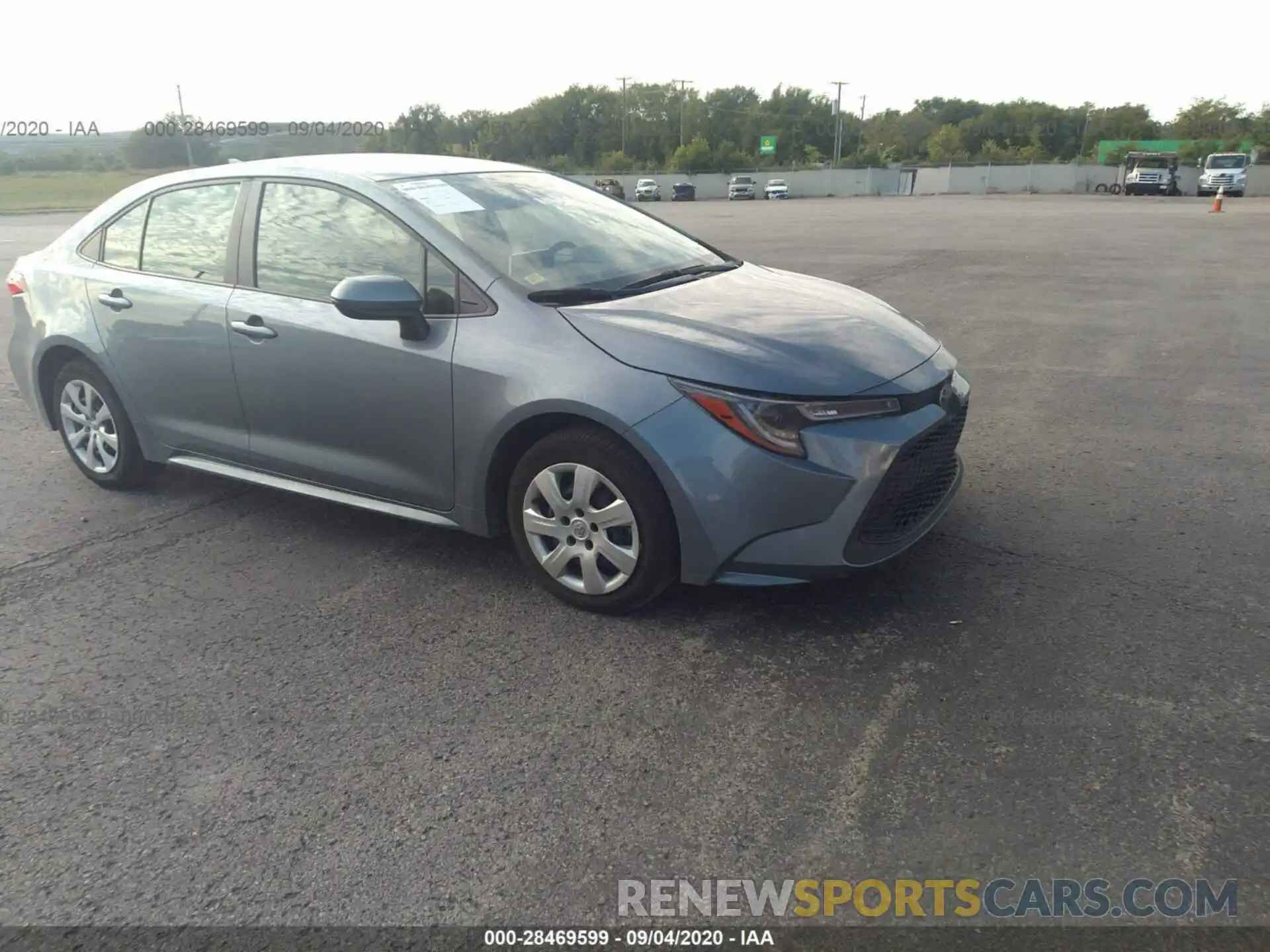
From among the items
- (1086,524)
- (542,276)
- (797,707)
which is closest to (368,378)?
(542,276)

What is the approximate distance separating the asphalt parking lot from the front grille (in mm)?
346

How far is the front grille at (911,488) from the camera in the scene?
11.0ft

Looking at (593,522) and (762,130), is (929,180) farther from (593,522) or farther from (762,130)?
(593,522)

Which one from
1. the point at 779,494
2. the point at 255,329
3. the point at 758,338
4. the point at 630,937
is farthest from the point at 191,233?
the point at 630,937

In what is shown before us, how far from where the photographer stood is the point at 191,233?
15.0 feet

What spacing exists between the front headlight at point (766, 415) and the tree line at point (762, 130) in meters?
81.2

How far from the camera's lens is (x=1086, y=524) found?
4434mm

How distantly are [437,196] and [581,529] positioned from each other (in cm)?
158

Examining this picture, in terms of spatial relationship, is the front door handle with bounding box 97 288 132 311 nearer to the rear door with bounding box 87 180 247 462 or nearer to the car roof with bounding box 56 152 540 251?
the rear door with bounding box 87 180 247 462

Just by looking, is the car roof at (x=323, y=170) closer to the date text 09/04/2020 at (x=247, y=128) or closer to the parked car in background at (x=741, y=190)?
the date text 09/04/2020 at (x=247, y=128)

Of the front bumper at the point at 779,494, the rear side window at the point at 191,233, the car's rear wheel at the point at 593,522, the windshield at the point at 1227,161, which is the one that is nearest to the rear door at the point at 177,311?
the rear side window at the point at 191,233

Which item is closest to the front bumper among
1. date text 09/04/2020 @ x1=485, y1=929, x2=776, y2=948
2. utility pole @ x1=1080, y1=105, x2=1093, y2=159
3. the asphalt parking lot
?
the asphalt parking lot

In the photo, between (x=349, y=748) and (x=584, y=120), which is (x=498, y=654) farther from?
(x=584, y=120)

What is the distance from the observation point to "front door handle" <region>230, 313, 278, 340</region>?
4141mm
